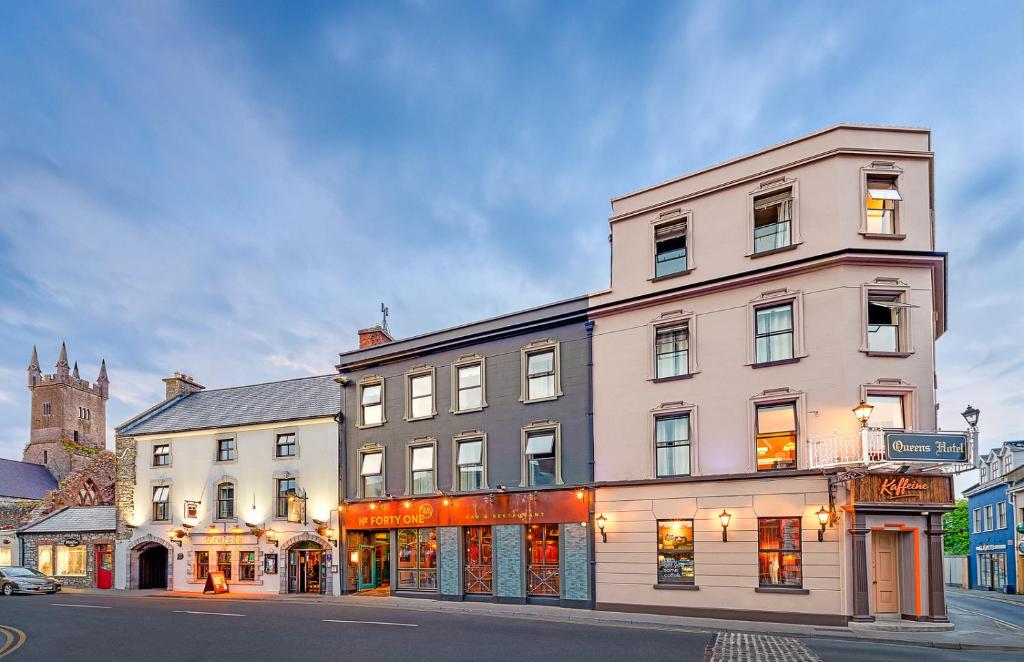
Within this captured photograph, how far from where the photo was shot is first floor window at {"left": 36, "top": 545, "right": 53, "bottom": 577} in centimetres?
3916

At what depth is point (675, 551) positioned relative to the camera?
22031 millimetres

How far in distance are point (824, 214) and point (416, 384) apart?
55.5 ft

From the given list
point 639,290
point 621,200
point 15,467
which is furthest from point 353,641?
point 15,467

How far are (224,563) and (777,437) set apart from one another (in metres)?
26.0

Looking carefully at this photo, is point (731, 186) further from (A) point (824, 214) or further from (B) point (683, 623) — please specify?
(B) point (683, 623)

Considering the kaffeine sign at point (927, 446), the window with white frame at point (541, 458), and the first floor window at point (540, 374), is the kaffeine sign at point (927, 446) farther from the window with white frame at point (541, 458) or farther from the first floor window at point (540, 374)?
the first floor window at point (540, 374)

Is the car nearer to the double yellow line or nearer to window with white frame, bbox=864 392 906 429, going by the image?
the double yellow line

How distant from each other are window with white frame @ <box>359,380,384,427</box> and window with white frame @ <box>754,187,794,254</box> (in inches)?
658

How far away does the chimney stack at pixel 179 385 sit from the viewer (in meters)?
40.9

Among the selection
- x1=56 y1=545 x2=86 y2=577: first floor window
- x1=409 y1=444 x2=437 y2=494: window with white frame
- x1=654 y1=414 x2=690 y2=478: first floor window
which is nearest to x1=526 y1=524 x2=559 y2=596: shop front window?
x1=654 y1=414 x2=690 y2=478: first floor window

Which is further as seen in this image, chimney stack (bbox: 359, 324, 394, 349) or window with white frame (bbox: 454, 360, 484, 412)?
chimney stack (bbox: 359, 324, 394, 349)

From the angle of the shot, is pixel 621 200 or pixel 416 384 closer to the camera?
pixel 621 200

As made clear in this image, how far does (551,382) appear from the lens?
85.6 ft

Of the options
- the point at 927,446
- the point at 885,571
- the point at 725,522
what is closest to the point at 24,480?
the point at 725,522
